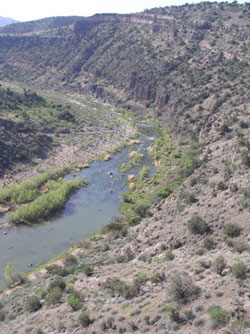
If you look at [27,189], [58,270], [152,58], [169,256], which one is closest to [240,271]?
[169,256]

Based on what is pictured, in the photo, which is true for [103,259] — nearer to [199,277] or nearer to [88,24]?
[199,277]

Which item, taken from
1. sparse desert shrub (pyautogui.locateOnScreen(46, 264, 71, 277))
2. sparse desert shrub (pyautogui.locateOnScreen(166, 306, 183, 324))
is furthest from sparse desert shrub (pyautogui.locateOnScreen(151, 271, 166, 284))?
sparse desert shrub (pyautogui.locateOnScreen(46, 264, 71, 277))

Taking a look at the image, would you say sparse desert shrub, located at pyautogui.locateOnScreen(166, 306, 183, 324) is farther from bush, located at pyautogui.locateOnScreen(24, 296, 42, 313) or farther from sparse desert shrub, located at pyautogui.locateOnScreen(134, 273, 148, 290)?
bush, located at pyautogui.locateOnScreen(24, 296, 42, 313)

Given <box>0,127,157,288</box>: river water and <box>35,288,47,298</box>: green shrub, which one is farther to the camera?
<box>0,127,157,288</box>: river water

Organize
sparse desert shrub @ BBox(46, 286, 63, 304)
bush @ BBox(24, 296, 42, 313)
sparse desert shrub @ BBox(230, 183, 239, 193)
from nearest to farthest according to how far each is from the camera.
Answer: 1. sparse desert shrub @ BBox(46, 286, 63, 304)
2. bush @ BBox(24, 296, 42, 313)
3. sparse desert shrub @ BBox(230, 183, 239, 193)

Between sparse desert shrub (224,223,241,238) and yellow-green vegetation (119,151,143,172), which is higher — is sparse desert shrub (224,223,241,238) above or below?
above

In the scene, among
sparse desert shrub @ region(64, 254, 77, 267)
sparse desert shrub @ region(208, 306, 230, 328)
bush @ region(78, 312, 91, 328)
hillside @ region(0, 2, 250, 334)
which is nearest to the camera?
sparse desert shrub @ region(208, 306, 230, 328)

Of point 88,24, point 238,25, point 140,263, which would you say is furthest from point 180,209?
point 88,24
